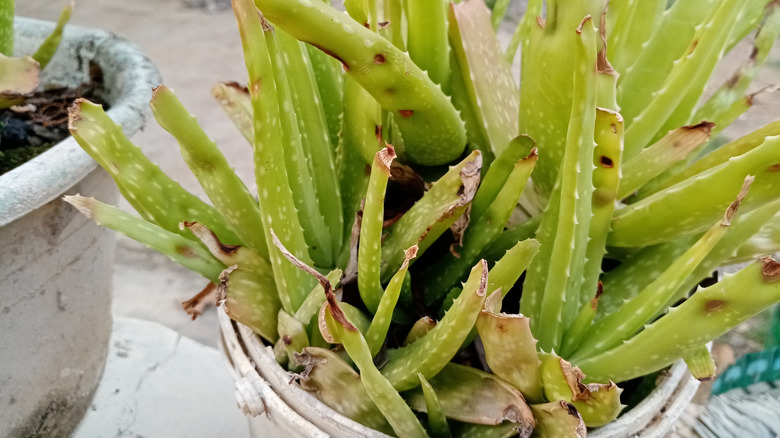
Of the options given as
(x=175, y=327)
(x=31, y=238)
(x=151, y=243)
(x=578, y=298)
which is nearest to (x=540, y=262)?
(x=578, y=298)

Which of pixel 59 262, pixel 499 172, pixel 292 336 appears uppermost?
pixel 499 172

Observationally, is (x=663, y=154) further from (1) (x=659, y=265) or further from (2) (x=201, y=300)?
(2) (x=201, y=300)

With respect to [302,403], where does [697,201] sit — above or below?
above

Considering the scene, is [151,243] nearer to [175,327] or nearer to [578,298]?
[578,298]

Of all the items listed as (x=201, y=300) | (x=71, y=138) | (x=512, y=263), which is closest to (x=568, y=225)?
(x=512, y=263)

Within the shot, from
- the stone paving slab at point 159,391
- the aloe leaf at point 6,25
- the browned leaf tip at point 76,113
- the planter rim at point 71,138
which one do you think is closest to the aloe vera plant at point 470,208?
the browned leaf tip at point 76,113

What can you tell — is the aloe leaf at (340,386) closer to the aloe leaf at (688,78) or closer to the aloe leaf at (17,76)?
the aloe leaf at (688,78)
